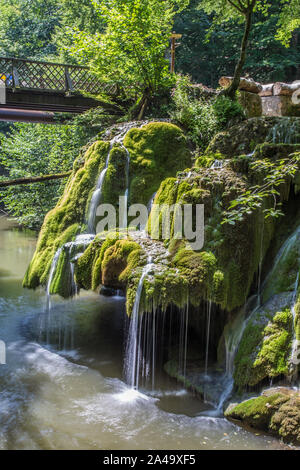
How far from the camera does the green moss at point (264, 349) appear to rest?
20.4 ft

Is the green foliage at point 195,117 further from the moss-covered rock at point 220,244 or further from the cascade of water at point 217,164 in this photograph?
the moss-covered rock at point 220,244

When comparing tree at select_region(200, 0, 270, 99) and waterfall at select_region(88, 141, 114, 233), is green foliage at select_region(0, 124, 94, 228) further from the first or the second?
tree at select_region(200, 0, 270, 99)

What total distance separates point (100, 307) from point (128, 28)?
8.56 meters

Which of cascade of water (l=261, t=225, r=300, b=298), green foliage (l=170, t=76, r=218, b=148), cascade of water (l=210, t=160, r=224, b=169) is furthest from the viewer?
green foliage (l=170, t=76, r=218, b=148)

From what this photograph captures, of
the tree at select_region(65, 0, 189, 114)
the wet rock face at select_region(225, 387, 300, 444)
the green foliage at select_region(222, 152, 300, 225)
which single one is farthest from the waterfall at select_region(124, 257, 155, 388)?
the tree at select_region(65, 0, 189, 114)

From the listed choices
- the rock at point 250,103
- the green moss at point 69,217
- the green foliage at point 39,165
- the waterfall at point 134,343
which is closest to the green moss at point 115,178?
the green moss at point 69,217

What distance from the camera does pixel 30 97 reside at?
44.1 ft

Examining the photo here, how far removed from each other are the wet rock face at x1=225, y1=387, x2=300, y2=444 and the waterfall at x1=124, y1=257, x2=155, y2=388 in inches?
74.4

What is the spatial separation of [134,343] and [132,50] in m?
9.53

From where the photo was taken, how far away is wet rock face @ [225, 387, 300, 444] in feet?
18.2

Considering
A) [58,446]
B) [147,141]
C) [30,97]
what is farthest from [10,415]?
[30,97]

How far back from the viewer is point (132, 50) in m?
12.8

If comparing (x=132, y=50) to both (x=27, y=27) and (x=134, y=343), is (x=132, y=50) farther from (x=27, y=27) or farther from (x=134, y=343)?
(x=27, y=27)

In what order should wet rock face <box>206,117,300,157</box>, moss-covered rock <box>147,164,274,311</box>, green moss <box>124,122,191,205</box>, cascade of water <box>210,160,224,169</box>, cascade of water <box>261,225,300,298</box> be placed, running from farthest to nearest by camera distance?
1. green moss <box>124,122,191,205</box>
2. wet rock face <box>206,117,300,157</box>
3. cascade of water <box>210,160,224,169</box>
4. cascade of water <box>261,225,300,298</box>
5. moss-covered rock <box>147,164,274,311</box>
